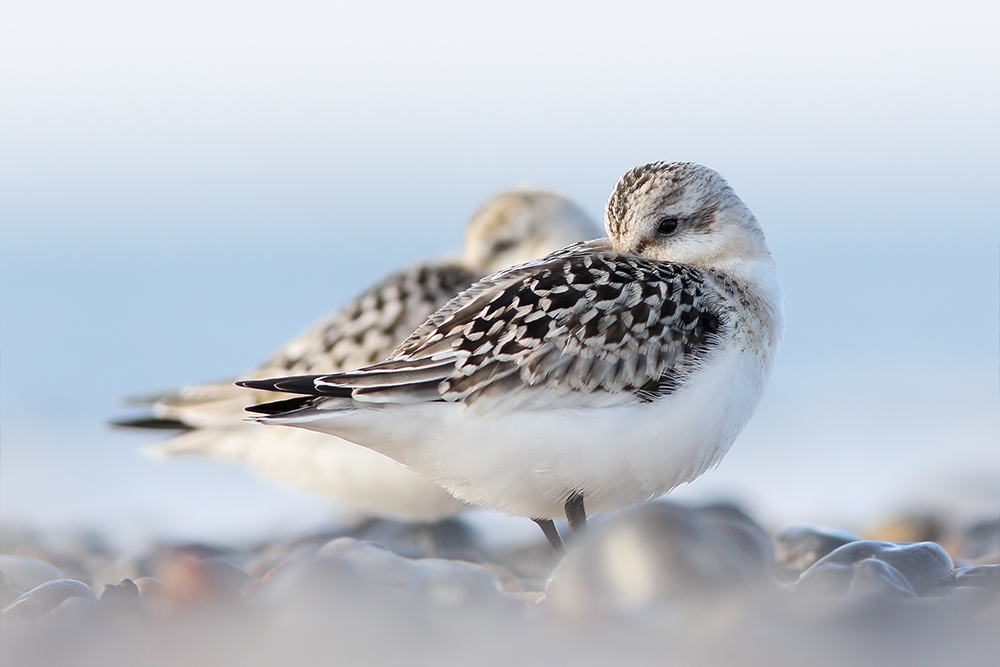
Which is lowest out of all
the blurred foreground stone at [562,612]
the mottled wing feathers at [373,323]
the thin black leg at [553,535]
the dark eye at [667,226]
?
the thin black leg at [553,535]

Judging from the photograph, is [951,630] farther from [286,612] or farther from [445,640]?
[286,612]

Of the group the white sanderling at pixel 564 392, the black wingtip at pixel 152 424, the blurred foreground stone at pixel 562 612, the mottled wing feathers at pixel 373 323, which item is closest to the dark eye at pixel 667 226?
the white sanderling at pixel 564 392

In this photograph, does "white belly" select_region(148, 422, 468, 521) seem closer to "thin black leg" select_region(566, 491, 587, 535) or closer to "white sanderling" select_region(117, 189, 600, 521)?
"white sanderling" select_region(117, 189, 600, 521)

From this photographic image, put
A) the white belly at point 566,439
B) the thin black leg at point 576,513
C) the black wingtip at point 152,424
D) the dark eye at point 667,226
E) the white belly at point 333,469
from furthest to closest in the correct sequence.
A: the black wingtip at point 152,424 → the white belly at point 333,469 → the dark eye at point 667,226 → the thin black leg at point 576,513 → the white belly at point 566,439

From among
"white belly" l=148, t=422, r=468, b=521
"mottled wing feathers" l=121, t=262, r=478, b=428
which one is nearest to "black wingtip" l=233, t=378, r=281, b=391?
"white belly" l=148, t=422, r=468, b=521

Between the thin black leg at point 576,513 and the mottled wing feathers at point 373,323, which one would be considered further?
the mottled wing feathers at point 373,323

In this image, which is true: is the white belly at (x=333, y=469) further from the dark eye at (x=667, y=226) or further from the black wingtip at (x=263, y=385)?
the dark eye at (x=667, y=226)

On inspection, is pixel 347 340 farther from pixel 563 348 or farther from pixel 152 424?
pixel 563 348
